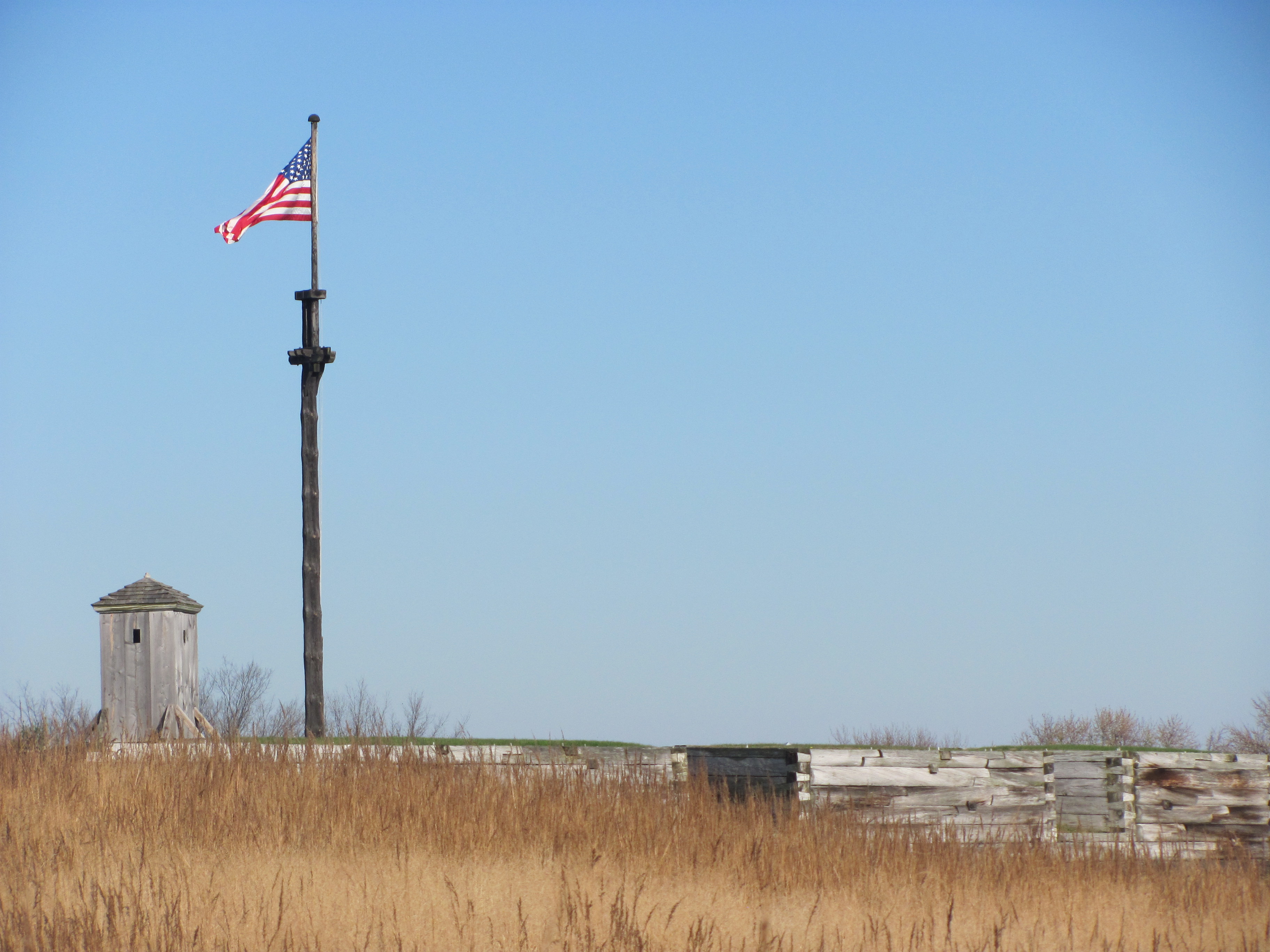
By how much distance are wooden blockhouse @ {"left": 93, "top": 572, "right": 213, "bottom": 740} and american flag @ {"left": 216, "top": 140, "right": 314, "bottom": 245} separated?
528 cm

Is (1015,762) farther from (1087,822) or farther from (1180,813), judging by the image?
(1180,813)

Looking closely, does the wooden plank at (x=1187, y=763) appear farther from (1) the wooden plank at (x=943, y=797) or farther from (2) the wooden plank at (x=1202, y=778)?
(1) the wooden plank at (x=943, y=797)

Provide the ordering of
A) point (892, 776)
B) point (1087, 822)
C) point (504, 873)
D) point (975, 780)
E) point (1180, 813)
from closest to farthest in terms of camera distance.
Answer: point (504, 873), point (892, 776), point (975, 780), point (1087, 822), point (1180, 813)

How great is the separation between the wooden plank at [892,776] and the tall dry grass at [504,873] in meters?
0.58

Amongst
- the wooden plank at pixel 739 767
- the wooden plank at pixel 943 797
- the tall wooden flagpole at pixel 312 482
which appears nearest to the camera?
the wooden plank at pixel 739 767

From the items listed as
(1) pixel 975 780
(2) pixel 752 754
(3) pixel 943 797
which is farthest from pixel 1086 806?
(2) pixel 752 754

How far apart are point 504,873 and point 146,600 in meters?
9.46

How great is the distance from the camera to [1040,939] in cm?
832

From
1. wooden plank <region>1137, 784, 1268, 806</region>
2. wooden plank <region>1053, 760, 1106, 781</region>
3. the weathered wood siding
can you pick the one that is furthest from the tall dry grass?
the weathered wood siding

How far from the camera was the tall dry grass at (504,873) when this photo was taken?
23.8 feet

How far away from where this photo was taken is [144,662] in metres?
16.1

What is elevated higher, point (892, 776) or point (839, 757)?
point (839, 757)

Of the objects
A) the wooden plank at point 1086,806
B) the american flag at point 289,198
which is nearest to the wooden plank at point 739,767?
the wooden plank at point 1086,806

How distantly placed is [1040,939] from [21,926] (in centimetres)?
644
